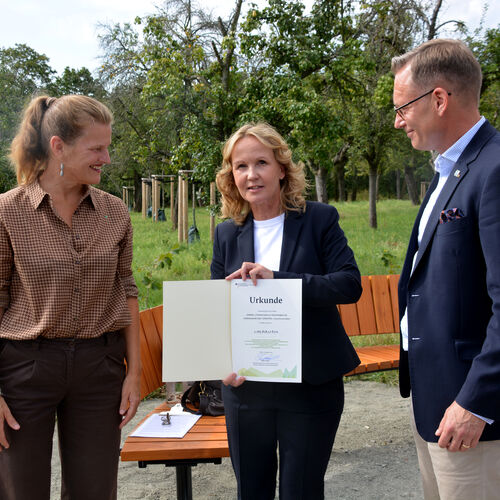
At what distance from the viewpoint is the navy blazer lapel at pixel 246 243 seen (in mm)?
2553

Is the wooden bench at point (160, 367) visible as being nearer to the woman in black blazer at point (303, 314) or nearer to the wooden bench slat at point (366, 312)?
the wooden bench slat at point (366, 312)

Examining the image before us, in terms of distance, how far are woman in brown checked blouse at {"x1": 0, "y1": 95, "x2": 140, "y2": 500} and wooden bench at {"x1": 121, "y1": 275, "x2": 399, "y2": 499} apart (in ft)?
1.90

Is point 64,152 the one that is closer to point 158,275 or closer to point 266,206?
point 266,206

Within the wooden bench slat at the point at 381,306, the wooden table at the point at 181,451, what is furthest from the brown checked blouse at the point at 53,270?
the wooden bench slat at the point at 381,306

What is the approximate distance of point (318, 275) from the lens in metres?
2.38

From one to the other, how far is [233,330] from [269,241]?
0.47 metres

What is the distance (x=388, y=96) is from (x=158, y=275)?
5.89 metres

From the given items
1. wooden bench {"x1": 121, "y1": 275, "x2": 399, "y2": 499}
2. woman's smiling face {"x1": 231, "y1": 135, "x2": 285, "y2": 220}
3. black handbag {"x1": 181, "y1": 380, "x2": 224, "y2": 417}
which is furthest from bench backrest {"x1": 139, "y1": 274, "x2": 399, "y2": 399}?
woman's smiling face {"x1": 231, "y1": 135, "x2": 285, "y2": 220}

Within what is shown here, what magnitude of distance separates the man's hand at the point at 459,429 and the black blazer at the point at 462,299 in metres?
0.04

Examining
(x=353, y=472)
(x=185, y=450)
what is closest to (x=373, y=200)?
(x=353, y=472)

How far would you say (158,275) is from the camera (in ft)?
→ 33.2

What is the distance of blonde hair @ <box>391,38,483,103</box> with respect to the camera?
6.41 ft

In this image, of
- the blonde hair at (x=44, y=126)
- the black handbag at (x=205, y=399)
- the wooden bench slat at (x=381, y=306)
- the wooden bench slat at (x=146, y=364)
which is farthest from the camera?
the wooden bench slat at (x=381, y=306)

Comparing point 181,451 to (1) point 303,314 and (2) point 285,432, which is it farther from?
(1) point 303,314
